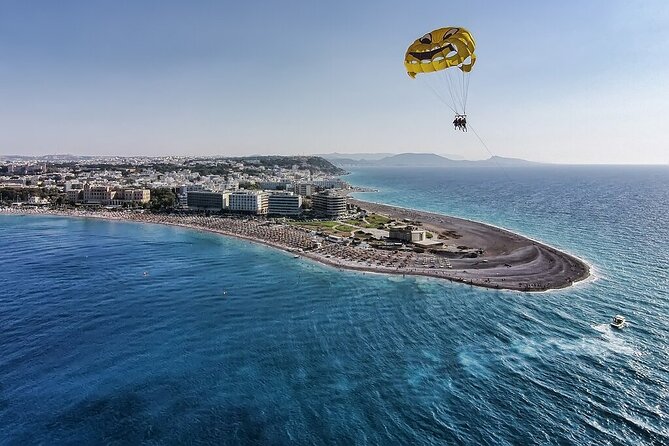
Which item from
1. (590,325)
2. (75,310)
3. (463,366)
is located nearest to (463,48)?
(463,366)

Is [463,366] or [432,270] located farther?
[432,270]

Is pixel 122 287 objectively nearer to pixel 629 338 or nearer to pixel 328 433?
pixel 328 433

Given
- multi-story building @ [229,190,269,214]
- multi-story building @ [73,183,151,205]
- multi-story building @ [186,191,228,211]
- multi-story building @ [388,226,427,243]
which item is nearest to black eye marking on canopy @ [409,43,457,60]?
multi-story building @ [388,226,427,243]

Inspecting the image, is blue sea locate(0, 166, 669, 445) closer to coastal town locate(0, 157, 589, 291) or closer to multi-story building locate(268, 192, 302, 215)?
coastal town locate(0, 157, 589, 291)

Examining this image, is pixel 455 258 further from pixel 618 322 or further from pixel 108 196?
pixel 108 196

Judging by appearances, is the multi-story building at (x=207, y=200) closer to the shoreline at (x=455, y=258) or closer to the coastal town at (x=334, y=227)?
the coastal town at (x=334, y=227)

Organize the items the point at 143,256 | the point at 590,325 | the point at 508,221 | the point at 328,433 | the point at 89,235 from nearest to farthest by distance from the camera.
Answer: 1. the point at 328,433
2. the point at 590,325
3. the point at 143,256
4. the point at 89,235
5. the point at 508,221
